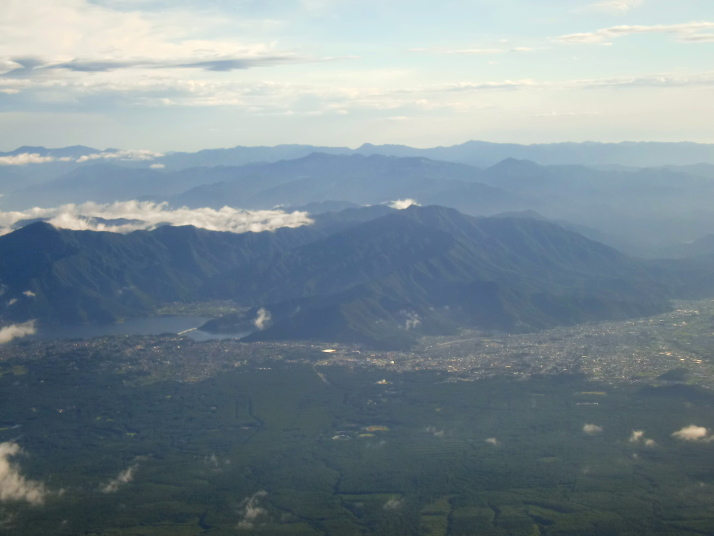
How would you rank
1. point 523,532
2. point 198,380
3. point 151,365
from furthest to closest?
1. point 151,365
2. point 198,380
3. point 523,532

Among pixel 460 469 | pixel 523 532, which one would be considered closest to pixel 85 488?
pixel 460 469

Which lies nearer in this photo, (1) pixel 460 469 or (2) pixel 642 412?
(1) pixel 460 469

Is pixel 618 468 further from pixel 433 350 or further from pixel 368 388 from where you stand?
pixel 433 350

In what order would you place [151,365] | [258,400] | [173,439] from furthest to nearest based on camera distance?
[151,365]
[258,400]
[173,439]

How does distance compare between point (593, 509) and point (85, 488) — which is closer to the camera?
point (593, 509)

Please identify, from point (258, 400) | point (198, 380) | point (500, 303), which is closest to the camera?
point (258, 400)

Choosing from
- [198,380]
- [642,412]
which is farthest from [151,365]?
[642,412]

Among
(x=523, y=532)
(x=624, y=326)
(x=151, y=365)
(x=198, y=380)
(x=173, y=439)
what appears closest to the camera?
(x=523, y=532)

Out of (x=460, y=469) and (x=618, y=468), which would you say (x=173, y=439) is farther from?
(x=618, y=468)
